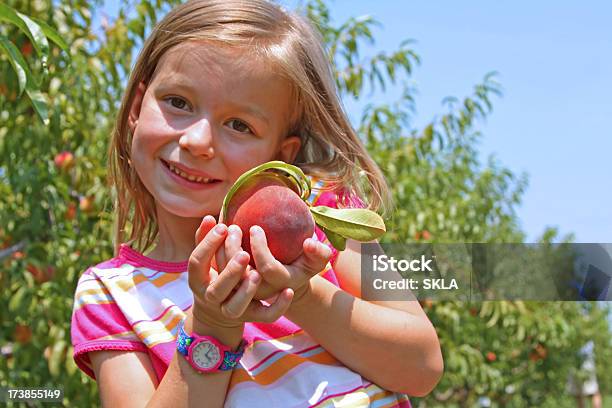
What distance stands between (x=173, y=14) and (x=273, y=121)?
0.24m

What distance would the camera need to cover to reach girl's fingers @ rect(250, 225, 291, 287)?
2.46ft

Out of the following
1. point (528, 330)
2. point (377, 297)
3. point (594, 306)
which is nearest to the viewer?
point (377, 297)

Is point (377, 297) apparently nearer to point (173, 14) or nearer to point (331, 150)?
point (331, 150)

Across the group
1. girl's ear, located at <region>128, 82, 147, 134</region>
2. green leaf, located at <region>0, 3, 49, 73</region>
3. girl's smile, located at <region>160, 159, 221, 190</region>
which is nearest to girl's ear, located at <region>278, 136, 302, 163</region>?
girl's smile, located at <region>160, 159, 221, 190</region>

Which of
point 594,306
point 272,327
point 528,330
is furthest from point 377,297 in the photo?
point 594,306

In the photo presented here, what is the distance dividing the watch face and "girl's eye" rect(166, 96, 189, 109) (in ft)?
1.01

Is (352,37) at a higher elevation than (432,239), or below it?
higher

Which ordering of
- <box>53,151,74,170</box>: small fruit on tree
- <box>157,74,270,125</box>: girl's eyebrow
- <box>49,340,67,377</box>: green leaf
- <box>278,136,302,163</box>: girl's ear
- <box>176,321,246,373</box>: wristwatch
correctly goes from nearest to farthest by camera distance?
1. <box>176,321,246,373</box>: wristwatch
2. <box>157,74,270,125</box>: girl's eyebrow
3. <box>278,136,302,163</box>: girl's ear
4. <box>49,340,67,377</box>: green leaf
5. <box>53,151,74,170</box>: small fruit on tree

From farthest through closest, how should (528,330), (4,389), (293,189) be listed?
1. (528,330)
2. (4,389)
3. (293,189)

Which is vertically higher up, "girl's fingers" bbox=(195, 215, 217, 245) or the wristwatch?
"girl's fingers" bbox=(195, 215, 217, 245)

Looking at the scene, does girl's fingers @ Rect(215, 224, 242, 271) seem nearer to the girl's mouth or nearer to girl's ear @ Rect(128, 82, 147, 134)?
the girl's mouth

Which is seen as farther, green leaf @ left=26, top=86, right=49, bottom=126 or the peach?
green leaf @ left=26, top=86, right=49, bottom=126

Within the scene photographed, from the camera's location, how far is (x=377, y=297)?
98 centimetres

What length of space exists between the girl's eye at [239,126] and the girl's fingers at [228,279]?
0.26 meters
